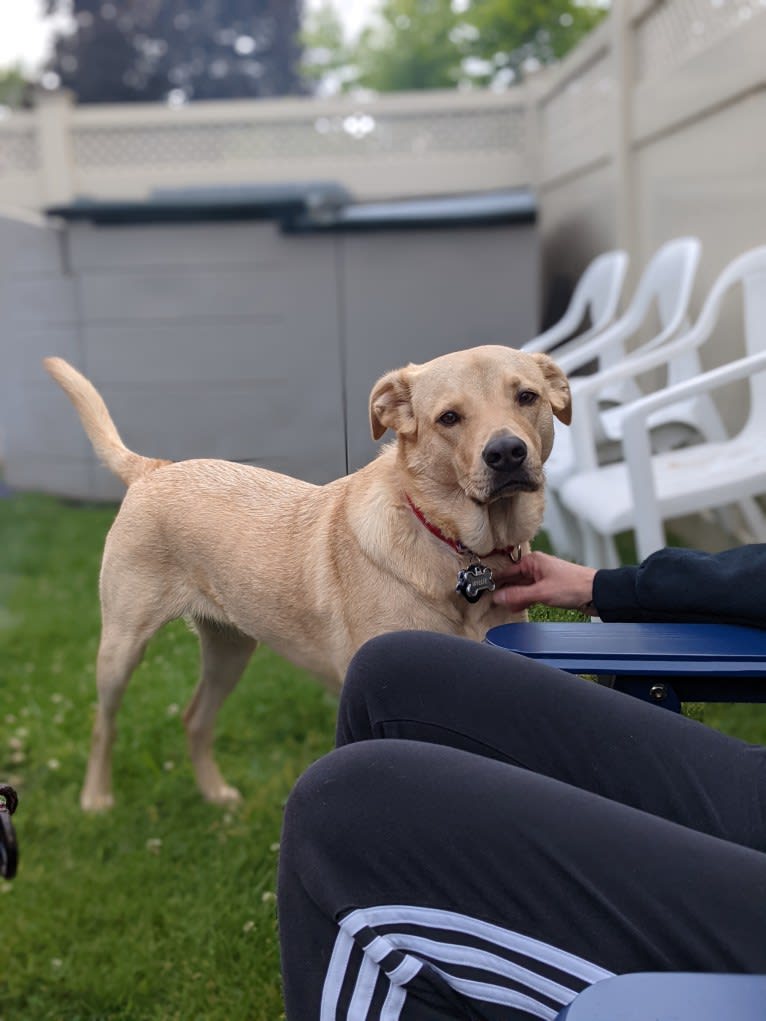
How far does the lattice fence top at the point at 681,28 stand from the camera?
12.7 feet

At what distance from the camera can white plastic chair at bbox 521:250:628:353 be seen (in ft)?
12.5

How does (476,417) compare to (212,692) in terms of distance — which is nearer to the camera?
(476,417)

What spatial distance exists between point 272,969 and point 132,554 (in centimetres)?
84

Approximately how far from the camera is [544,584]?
1610 mm

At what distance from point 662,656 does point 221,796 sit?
5.24 feet

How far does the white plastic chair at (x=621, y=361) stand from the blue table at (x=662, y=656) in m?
1.44

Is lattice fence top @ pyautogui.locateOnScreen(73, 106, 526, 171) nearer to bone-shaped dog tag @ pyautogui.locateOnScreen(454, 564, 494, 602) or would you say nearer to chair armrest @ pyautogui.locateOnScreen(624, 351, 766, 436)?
chair armrest @ pyautogui.locateOnScreen(624, 351, 766, 436)

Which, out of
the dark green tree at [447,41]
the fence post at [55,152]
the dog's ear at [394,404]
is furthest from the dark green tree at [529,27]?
the dog's ear at [394,404]

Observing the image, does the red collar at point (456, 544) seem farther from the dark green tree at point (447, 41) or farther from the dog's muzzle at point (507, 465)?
the dark green tree at point (447, 41)

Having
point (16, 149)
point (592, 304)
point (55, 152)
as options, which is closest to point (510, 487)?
point (592, 304)

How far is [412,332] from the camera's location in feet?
7.29

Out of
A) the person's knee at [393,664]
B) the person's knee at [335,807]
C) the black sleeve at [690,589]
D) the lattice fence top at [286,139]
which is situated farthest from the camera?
the lattice fence top at [286,139]

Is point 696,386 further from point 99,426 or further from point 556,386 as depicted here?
point 99,426

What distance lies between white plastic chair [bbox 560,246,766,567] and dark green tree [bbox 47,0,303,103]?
23030mm
